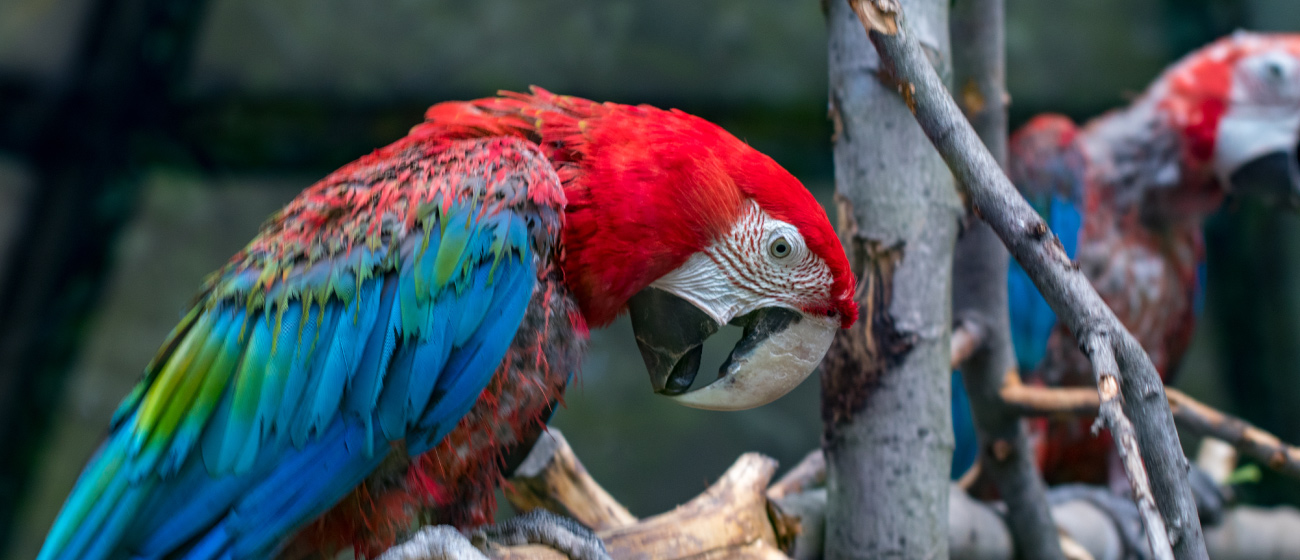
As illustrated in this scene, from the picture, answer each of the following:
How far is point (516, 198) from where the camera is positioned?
0.85 metres

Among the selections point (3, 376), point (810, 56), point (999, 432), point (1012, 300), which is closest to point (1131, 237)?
point (1012, 300)

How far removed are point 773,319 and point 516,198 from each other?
306 mm

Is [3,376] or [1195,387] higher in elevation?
[1195,387]

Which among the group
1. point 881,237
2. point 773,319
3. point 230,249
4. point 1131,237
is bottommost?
point 230,249

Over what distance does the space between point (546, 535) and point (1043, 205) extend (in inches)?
53.9

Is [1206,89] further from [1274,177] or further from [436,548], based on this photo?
[436,548]

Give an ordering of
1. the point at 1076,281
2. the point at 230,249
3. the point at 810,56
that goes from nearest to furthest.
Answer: the point at 1076,281 < the point at 230,249 < the point at 810,56

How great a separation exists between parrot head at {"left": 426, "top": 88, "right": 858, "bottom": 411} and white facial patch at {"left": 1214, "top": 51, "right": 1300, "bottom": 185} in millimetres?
1483

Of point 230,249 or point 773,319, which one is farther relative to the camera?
point 230,249

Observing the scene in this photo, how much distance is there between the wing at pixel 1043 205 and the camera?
182cm

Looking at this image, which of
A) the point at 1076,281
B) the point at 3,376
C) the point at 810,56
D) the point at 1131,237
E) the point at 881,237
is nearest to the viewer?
the point at 1076,281

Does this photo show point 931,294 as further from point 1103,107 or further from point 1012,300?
point 1103,107

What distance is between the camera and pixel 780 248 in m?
0.90

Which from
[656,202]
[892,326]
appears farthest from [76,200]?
[892,326]
